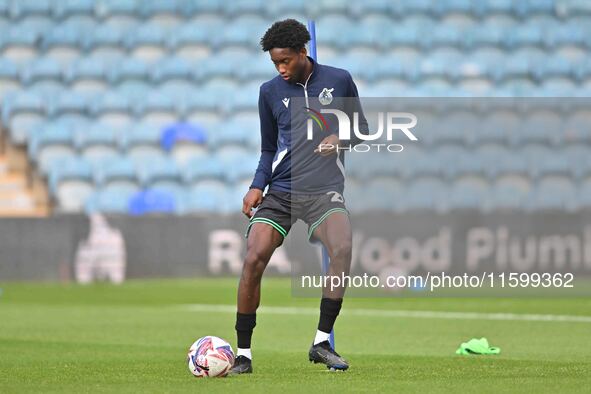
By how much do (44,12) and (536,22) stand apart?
9.97m

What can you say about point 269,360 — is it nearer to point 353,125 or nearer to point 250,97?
point 353,125

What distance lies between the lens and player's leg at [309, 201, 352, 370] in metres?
7.09

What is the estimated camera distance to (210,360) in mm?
7012

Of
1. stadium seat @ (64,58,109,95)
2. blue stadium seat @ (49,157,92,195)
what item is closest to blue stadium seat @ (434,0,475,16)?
stadium seat @ (64,58,109,95)

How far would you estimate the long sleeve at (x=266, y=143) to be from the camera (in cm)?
749

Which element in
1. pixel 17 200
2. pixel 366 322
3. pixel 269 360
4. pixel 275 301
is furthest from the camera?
pixel 17 200

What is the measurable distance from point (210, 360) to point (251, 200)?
1.03 meters

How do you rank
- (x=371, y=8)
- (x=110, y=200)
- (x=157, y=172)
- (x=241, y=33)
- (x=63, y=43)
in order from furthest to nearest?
(x=371, y=8) → (x=241, y=33) → (x=63, y=43) → (x=157, y=172) → (x=110, y=200)

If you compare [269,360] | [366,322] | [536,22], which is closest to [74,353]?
[269,360]

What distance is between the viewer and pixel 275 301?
1599 centimetres

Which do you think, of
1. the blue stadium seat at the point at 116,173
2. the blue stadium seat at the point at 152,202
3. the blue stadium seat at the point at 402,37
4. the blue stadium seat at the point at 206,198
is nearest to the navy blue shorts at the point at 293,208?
the blue stadium seat at the point at 152,202

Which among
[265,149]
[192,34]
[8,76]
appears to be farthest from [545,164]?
[265,149]

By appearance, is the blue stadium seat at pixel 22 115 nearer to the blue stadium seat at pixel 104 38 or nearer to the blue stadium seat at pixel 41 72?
the blue stadium seat at pixel 41 72

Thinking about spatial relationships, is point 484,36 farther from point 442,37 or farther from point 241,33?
point 241,33
